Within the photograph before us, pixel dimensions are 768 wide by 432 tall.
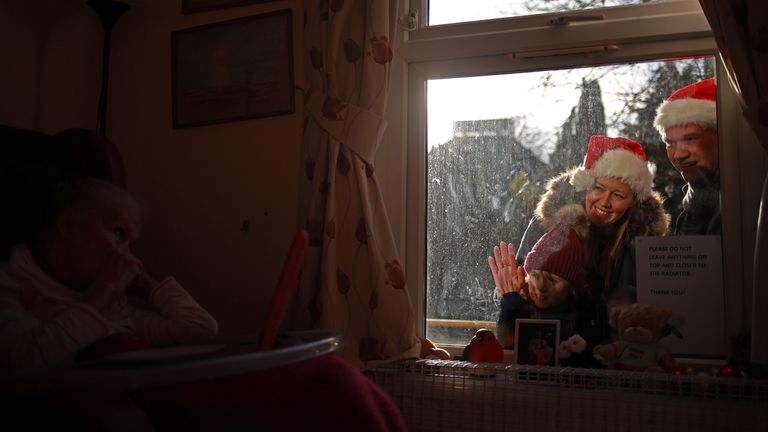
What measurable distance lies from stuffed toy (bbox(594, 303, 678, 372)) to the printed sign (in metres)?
0.04

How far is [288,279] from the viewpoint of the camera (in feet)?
2.89

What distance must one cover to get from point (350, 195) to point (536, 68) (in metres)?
0.72

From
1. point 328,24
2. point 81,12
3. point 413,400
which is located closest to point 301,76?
point 328,24

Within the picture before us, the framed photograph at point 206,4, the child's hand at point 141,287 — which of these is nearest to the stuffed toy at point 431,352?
the child's hand at point 141,287

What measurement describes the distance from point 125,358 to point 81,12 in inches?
79.3

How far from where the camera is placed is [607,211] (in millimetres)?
1917

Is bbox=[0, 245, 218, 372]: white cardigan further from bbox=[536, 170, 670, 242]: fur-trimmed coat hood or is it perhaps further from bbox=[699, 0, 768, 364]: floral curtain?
bbox=[699, 0, 768, 364]: floral curtain

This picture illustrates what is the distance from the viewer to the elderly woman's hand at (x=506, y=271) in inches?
78.1

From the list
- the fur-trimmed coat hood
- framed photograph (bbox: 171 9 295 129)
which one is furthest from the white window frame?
framed photograph (bbox: 171 9 295 129)

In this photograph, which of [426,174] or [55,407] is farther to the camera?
[426,174]

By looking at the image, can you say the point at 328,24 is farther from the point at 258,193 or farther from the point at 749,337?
the point at 749,337

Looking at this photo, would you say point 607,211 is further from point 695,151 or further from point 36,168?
point 36,168

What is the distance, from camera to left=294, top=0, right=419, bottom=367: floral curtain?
184cm

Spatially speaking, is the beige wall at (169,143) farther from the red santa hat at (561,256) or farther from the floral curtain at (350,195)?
the red santa hat at (561,256)
